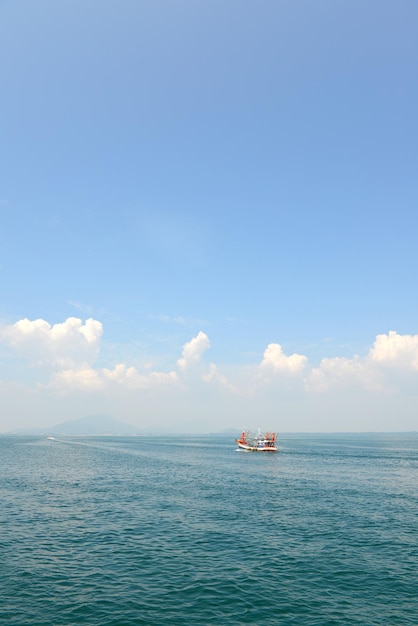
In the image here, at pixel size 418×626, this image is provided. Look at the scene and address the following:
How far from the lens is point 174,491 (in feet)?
247

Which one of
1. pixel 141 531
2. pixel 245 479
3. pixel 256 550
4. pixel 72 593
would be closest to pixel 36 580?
pixel 72 593

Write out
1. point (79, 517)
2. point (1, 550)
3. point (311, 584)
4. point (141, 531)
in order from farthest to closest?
point (79, 517) → point (141, 531) → point (1, 550) → point (311, 584)

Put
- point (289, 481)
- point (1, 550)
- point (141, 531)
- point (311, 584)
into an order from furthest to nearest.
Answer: point (289, 481) → point (141, 531) → point (1, 550) → point (311, 584)

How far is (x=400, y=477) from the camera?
101m

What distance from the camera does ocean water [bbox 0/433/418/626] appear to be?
2897 cm

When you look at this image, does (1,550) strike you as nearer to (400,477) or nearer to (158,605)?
(158,605)

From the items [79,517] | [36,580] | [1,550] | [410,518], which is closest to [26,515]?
[79,517]

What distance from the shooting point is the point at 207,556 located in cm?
3997

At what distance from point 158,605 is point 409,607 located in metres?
19.2

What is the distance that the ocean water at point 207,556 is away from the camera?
95.0 ft

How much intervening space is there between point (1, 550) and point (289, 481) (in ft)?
216

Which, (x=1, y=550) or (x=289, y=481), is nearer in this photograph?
(x=1, y=550)

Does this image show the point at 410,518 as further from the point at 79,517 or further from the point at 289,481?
the point at 79,517

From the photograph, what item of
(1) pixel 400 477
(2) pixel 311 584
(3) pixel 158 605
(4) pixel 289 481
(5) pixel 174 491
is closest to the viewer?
(3) pixel 158 605
